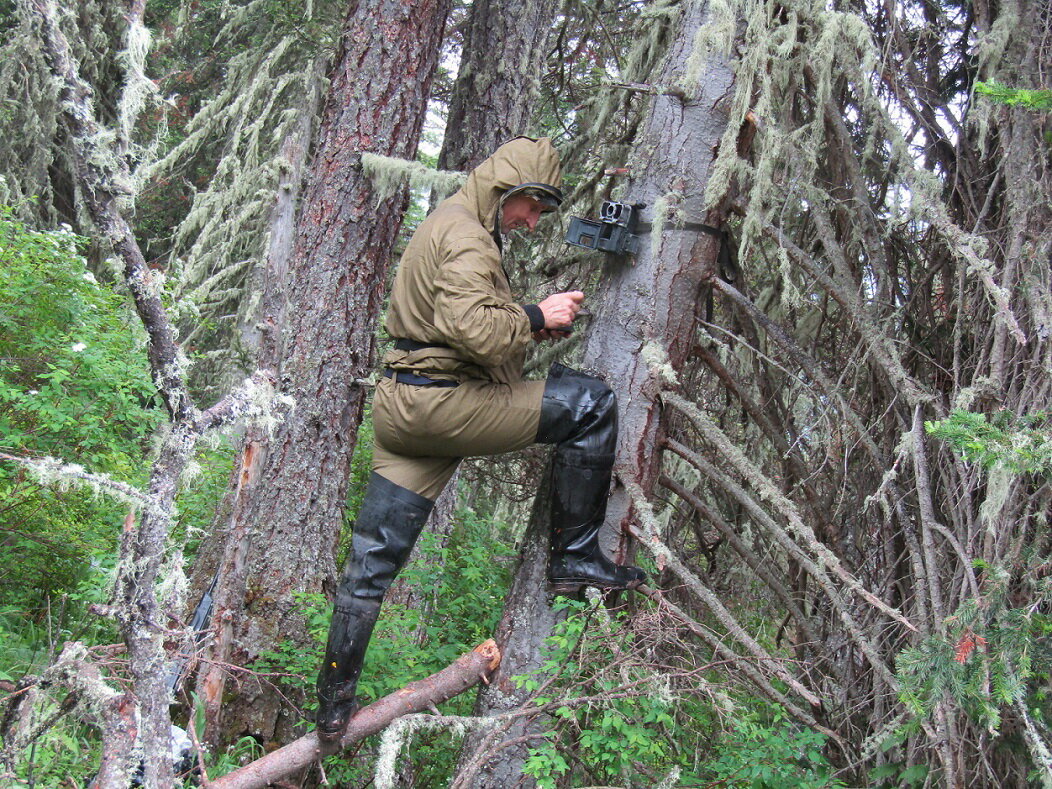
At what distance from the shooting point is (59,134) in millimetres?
13047

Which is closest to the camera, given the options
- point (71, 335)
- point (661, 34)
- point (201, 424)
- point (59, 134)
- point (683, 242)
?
point (201, 424)

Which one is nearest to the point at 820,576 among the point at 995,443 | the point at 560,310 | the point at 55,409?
the point at 995,443

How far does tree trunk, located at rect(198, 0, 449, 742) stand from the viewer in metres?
5.62

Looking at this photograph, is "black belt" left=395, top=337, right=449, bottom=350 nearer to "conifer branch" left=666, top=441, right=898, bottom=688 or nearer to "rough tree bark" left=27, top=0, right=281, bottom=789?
"rough tree bark" left=27, top=0, right=281, bottom=789

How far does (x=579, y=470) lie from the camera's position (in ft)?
13.0

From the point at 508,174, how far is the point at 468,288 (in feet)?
1.97

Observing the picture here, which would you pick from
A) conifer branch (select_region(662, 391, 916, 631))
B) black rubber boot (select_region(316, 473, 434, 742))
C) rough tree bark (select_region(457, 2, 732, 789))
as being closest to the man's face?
rough tree bark (select_region(457, 2, 732, 789))

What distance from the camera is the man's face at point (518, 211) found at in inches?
156

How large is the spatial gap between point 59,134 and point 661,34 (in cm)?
1154

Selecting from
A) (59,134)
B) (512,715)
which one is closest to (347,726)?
(512,715)

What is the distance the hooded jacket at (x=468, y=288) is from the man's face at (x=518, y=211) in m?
0.07

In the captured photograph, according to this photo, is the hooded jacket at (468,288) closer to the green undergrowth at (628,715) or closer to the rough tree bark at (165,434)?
the rough tree bark at (165,434)

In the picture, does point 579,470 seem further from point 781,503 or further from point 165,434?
point 165,434

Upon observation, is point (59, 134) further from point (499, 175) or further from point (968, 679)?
point (968, 679)
